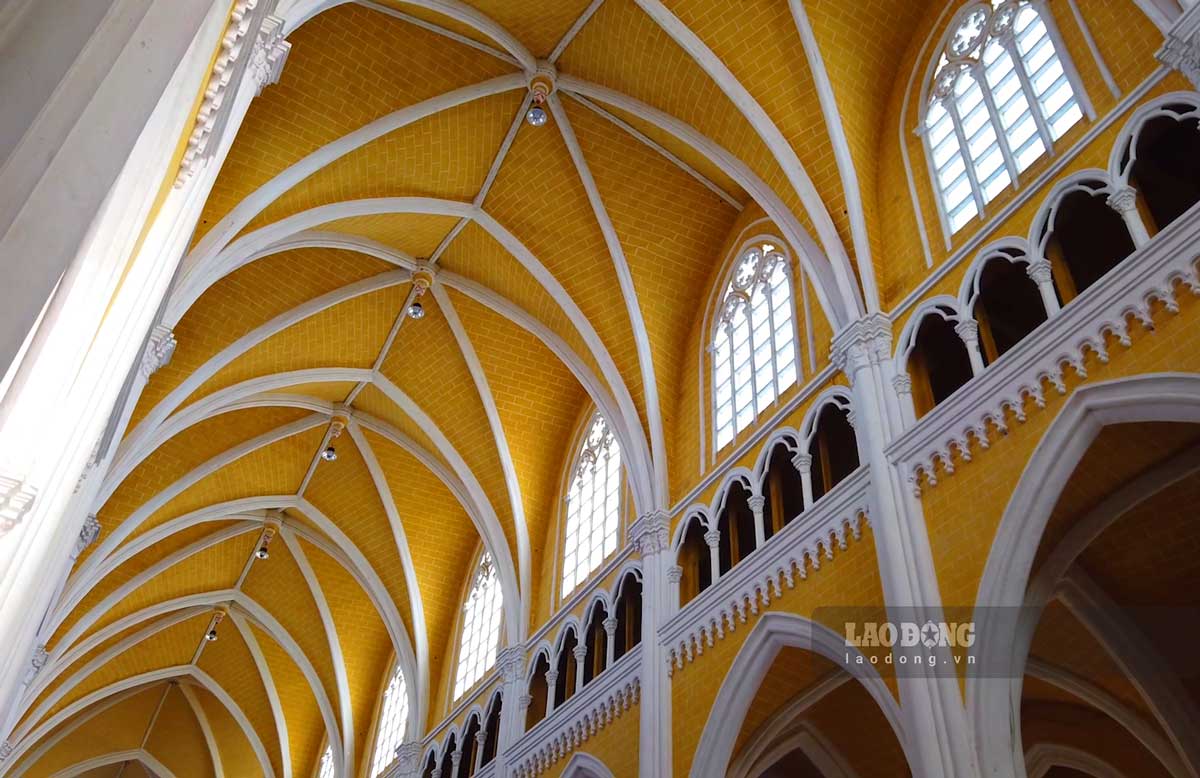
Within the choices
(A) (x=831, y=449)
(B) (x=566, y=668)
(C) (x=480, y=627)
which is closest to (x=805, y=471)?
(A) (x=831, y=449)

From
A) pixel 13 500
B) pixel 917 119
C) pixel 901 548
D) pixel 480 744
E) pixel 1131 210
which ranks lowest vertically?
pixel 13 500

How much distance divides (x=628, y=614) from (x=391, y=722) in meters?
10.2

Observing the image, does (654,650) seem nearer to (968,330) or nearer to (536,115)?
(968,330)

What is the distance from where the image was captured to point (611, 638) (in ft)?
49.8

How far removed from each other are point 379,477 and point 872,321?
1240 centimetres

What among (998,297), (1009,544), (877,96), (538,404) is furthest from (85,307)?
(538,404)

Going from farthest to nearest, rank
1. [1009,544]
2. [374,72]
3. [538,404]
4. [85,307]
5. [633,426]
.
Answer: [538,404] < [633,426] < [374,72] < [1009,544] < [85,307]

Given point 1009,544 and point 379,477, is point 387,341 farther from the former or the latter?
point 1009,544

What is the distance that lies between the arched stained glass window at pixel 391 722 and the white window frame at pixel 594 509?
→ 6.13m

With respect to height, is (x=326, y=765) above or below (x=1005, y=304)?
above

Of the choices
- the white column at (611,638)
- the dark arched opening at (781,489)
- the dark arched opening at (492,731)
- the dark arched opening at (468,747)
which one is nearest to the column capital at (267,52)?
the dark arched opening at (781,489)

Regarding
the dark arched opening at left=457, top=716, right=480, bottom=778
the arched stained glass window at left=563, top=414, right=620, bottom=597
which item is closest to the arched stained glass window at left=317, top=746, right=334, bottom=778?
the dark arched opening at left=457, top=716, right=480, bottom=778

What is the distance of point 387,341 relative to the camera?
19266mm

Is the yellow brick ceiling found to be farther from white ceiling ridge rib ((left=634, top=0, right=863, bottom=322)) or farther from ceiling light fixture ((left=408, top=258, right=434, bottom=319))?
ceiling light fixture ((left=408, top=258, right=434, bottom=319))
